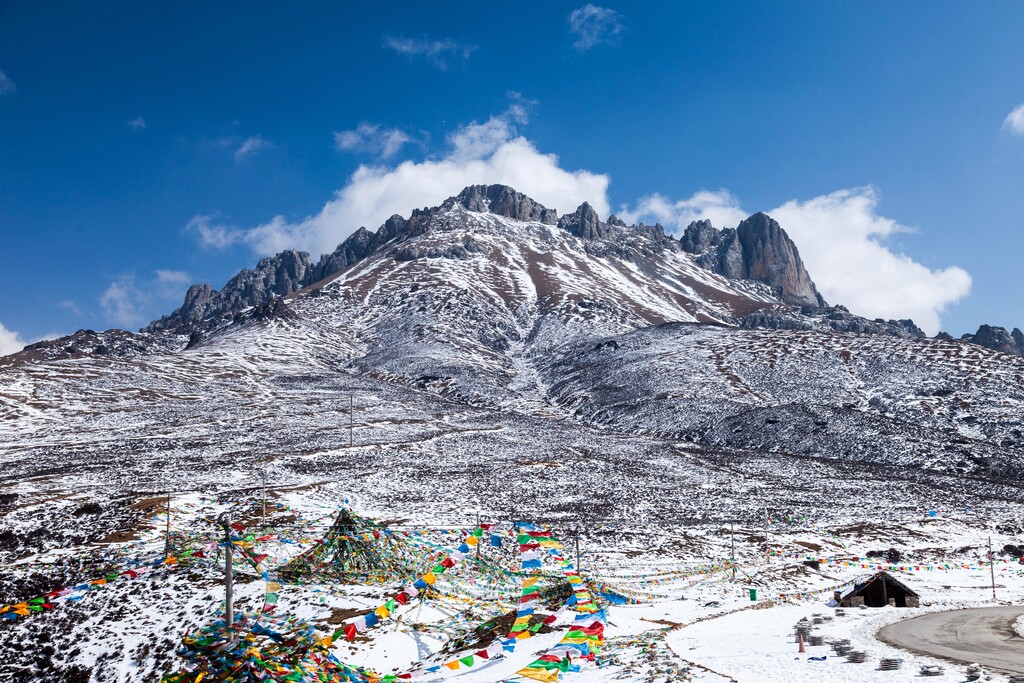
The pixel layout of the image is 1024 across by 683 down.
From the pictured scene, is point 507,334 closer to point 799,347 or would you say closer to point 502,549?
point 799,347

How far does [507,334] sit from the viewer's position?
481ft

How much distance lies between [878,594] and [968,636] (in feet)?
26.4

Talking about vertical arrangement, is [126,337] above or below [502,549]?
above

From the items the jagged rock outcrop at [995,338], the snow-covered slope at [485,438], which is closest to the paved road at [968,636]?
the snow-covered slope at [485,438]

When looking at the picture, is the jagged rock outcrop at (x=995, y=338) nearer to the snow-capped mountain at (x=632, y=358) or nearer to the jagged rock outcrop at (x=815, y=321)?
the jagged rock outcrop at (x=815, y=321)

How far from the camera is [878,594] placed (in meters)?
26.4

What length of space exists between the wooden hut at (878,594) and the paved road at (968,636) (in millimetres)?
Answer: 1926

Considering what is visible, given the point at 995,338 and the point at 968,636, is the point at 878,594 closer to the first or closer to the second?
the point at 968,636

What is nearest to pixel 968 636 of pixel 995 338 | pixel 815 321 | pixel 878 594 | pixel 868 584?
pixel 868 584

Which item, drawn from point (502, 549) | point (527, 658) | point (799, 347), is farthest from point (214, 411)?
point (799, 347)

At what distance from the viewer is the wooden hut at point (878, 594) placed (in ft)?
85.6

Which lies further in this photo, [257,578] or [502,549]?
[502,549]

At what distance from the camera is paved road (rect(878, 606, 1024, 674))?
1528cm

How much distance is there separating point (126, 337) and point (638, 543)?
149821 millimetres
